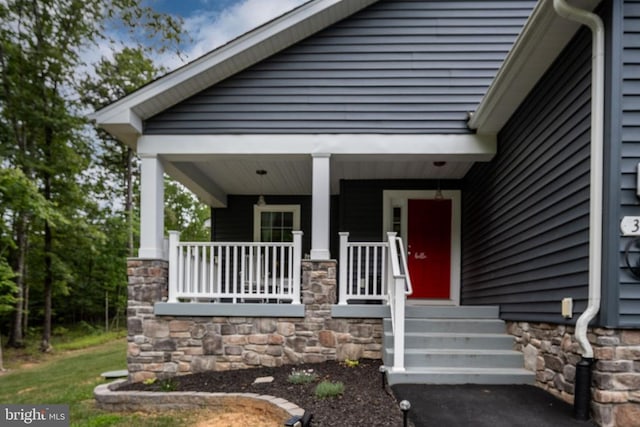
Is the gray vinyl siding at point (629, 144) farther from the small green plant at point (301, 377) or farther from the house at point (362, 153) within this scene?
the small green plant at point (301, 377)

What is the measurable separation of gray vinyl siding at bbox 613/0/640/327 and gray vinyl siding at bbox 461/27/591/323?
0.85 feet

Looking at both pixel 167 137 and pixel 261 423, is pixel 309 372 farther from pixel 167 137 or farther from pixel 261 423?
pixel 167 137

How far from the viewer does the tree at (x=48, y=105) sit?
9.43 meters

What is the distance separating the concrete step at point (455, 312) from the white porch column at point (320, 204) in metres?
1.26

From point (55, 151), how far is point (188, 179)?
6668mm

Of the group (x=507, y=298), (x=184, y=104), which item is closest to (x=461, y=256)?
(x=507, y=298)

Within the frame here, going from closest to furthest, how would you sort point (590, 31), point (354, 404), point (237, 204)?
point (590, 31) → point (354, 404) → point (237, 204)

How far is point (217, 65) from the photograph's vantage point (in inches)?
188

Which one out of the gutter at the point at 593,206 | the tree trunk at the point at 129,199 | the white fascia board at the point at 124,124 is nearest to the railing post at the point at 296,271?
the white fascia board at the point at 124,124

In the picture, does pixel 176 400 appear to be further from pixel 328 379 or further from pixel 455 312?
pixel 455 312

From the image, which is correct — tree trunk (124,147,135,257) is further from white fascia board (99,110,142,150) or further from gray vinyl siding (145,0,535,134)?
gray vinyl siding (145,0,535,134)

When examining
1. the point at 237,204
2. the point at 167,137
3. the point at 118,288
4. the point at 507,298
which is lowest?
the point at 118,288

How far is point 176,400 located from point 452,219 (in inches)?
191

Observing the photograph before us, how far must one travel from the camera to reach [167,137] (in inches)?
195
